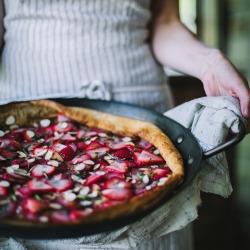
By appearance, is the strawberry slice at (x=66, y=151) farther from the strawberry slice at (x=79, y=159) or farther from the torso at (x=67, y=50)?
the torso at (x=67, y=50)

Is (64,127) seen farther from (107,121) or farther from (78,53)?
(78,53)

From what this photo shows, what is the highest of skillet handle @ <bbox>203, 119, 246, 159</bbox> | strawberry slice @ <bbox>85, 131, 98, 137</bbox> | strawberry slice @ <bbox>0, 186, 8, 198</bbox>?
Result: skillet handle @ <bbox>203, 119, 246, 159</bbox>

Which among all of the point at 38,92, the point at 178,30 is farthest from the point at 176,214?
the point at 178,30

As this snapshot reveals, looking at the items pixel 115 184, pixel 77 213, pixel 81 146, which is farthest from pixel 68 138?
pixel 77 213

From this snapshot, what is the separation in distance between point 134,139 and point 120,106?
112mm

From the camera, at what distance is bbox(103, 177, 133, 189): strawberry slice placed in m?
0.82

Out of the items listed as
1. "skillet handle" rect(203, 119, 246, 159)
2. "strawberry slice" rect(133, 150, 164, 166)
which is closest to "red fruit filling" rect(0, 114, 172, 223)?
"strawberry slice" rect(133, 150, 164, 166)

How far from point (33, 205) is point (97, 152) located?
291 millimetres

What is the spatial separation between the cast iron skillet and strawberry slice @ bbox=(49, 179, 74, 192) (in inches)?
4.9

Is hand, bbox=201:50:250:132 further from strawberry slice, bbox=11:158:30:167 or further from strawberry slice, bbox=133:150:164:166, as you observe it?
strawberry slice, bbox=11:158:30:167

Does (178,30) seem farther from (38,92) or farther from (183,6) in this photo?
(183,6)

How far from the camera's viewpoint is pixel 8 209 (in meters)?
0.71

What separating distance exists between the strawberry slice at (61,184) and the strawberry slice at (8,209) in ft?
0.32

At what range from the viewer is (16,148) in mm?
1006
